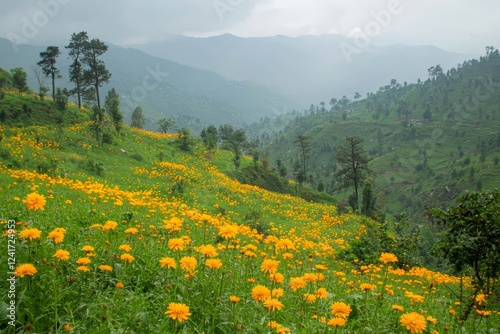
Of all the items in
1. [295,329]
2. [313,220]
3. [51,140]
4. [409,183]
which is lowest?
[409,183]

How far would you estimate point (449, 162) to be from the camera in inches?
5084

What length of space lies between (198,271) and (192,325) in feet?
2.97

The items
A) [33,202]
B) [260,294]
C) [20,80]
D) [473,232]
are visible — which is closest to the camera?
[260,294]

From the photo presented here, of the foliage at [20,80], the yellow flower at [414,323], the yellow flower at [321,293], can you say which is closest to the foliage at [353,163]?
the yellow flower at [321,293]

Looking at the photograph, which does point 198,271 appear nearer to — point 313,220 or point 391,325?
point 391,325

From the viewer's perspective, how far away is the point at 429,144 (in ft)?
491

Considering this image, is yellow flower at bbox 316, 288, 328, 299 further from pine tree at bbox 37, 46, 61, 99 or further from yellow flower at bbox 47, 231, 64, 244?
pine tree at bbox 37, 46, 61, 99

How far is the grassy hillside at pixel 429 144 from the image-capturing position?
109625 millimetres

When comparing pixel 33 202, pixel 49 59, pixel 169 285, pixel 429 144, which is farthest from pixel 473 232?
pixel 429 144

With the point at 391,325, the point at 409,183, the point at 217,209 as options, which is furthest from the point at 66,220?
the point at 409,183

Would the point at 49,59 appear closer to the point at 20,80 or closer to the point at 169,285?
the point at 20,80

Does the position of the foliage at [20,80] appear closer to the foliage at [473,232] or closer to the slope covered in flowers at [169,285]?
the slope covered in flowers at [169,285]

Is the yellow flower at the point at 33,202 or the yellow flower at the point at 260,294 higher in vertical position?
the yellow flower at the point at 33,202

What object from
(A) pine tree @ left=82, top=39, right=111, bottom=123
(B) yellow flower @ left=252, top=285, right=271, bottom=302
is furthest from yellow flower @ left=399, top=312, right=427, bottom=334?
(A) pine tree @ left=82, top=39, right=111, bottom=123
